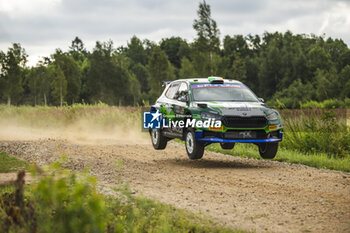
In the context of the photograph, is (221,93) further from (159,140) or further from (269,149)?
(159,140)

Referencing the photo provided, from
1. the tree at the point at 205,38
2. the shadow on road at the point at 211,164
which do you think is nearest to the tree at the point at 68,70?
the tree at the point at 205,38

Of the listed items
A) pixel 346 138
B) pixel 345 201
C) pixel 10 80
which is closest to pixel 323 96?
pixel 10 80

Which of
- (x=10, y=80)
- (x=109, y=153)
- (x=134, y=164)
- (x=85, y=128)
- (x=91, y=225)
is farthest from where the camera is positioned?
(x=10, y=80)

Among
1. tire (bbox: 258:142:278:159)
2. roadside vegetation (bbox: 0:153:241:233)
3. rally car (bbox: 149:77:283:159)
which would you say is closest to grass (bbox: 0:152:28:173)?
roadside vegetation (bbox: 0:153:241:233)

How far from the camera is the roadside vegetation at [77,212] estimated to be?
12.1 ft

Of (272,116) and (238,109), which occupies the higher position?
(238,109)

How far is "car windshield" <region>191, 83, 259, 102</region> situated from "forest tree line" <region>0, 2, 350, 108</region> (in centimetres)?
4175

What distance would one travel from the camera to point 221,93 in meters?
12.3

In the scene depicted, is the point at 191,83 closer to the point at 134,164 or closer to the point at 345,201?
the point at 134,164

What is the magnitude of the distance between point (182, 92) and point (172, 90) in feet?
3.01

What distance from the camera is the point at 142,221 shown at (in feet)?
20.7

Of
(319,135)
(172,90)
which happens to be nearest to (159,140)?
(172,90)

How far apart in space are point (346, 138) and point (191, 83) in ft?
18.5

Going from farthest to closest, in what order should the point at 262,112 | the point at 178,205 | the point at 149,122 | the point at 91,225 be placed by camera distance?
the point at 149,122
the point at 262,112
the point at 178,205
the point at 91,225
